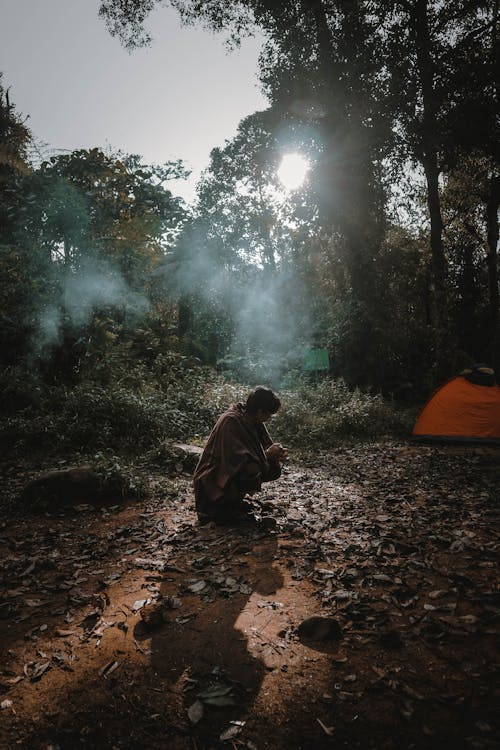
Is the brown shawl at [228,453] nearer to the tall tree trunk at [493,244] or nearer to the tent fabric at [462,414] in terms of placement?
the tent fabric at [462,414]

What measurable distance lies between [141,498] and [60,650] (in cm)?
302

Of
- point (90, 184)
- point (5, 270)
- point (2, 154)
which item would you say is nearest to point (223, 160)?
point (2, 154)

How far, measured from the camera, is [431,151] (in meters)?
10.3

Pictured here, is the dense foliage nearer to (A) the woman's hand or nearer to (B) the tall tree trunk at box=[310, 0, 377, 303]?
(B) the tall tree trunk at box=[310, 0, 377, 303]

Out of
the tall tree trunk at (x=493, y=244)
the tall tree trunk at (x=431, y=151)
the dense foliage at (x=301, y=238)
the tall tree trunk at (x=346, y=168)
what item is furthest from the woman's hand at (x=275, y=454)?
the tall tree trunk at (x=493, y=244)

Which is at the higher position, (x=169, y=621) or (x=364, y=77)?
(x=364, y=77)

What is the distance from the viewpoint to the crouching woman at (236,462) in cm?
449

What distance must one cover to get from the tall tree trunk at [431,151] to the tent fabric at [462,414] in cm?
279

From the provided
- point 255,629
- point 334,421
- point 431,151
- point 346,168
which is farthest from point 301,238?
point 255,629

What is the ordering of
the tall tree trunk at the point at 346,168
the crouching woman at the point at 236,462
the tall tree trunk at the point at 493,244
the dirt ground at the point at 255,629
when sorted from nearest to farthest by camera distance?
the dirt ground at the point at 255,629
the crouching woman at the point at 236,462
the tall tree trunk at the point at 346,168
the tall tree trunk at the point at 493,244

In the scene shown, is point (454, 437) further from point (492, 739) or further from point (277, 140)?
point (277, 140)

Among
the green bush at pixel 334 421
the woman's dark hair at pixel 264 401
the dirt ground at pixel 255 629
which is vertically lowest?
the dirt ground at pixel 255 629

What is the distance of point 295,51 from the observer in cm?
1217

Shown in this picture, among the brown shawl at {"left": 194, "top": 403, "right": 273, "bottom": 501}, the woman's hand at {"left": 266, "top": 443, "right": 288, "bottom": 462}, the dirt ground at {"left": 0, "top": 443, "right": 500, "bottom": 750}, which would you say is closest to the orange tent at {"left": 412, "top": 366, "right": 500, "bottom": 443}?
the dirt ground at {"left": 0, "top": 443, "right": 500, "bottom": 750}
